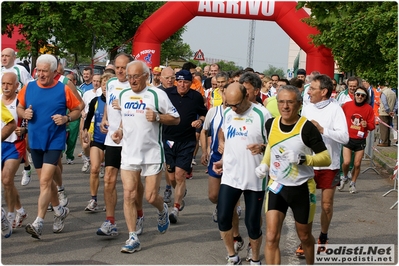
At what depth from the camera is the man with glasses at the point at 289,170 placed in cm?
678

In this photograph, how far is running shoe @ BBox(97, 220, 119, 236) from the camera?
889cm

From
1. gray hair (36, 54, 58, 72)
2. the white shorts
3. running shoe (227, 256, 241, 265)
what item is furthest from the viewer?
gray hair (36, 54, 58, 72)

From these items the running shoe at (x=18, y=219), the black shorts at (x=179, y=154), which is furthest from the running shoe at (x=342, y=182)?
the running shoe at (x=18, y=219)

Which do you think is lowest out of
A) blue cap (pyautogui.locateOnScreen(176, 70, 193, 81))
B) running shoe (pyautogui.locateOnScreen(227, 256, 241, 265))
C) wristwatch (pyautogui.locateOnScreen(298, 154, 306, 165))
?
running shoe (pyautogui.locateOnScreen(227, 256, 241, 265))

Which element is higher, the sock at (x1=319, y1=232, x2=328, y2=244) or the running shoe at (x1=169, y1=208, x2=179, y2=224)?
the sock at (x1=319, y1=232, x2=328, y2=244)

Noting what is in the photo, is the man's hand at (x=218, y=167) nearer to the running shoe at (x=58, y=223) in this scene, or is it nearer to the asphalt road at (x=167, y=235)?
the asphalt road at (x=167, y=235)

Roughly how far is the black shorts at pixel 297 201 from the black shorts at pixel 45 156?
2865 mm

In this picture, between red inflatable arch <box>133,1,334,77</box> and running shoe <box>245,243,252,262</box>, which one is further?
red inflatable arch <box>133,1,334,77</box>

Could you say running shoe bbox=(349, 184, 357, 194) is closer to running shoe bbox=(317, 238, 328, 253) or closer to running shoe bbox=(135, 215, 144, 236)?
running shoe bbox=(317, 238, 328, 253)

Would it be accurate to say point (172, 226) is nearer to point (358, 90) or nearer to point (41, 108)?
point (41, 108)

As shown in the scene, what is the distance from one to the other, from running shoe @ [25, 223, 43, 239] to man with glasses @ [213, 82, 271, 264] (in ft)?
6.91

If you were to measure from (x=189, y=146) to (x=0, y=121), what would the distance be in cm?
341

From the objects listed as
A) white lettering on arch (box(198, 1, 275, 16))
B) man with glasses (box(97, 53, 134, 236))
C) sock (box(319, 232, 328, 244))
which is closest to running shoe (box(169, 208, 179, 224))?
man with glasses (box(97, 53, 134, 236))

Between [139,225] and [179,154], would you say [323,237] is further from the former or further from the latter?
[179,154]
